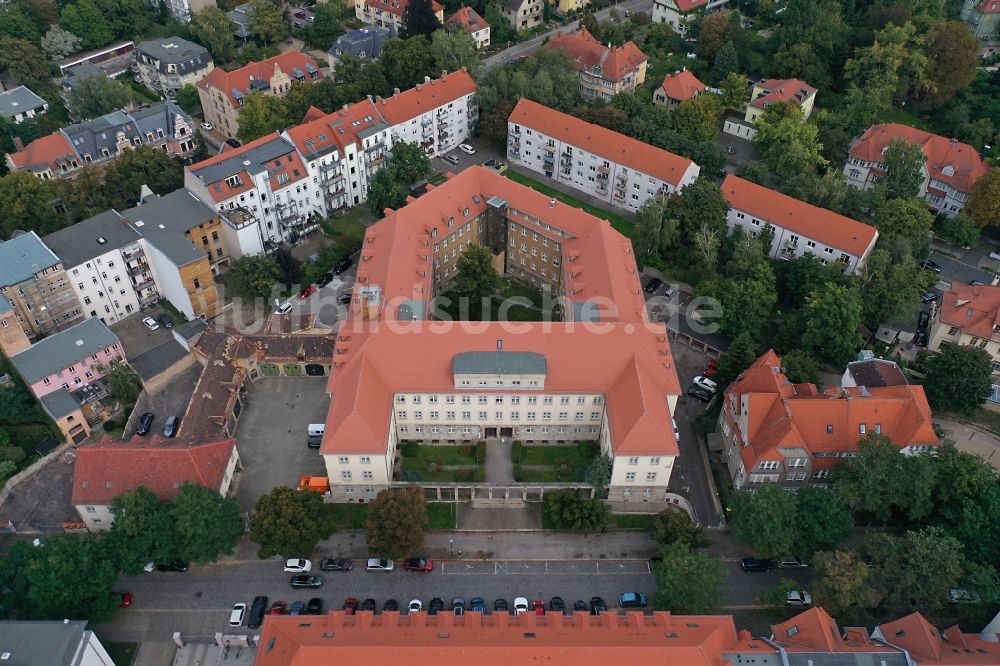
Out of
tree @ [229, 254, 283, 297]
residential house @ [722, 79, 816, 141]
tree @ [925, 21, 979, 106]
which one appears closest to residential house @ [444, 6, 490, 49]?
residential house @ [722, 79, 816, 141]

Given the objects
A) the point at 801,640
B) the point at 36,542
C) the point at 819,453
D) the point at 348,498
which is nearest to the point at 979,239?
the point at 819,453

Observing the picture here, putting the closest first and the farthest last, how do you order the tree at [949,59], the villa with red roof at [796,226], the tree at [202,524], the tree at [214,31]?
the tree at [202,524] → the villa with red roof at [796,226] → the tree at [949,59] → the tree at [214,31]

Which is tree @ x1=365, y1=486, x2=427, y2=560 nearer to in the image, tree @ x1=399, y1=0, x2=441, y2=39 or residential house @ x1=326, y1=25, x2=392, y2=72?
residential house @ x1=326, y1=25, x2=392, y2=72

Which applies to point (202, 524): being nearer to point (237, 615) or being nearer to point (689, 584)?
point (237, 615)

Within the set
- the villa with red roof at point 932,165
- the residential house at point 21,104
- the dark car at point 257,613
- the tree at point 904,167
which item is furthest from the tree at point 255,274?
the villa with red roof at point 932,165

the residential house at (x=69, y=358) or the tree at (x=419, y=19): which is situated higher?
the tree at (x=419, y=19)

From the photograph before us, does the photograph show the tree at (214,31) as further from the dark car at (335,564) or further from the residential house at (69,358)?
the dark car at (335,564)
